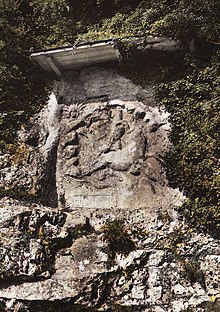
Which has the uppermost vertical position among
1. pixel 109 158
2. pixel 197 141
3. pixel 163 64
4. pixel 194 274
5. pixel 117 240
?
pixel 163 64

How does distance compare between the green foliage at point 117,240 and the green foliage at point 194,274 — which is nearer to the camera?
the green foliage at point 194,274

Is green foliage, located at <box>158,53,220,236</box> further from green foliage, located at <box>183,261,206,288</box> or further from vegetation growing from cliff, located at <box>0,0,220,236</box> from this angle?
green foliage, located at <box>183,261,206,288</box>

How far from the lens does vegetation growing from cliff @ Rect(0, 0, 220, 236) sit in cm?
691

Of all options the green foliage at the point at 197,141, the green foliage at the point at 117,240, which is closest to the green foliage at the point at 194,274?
the green foliage at the point at 197,141

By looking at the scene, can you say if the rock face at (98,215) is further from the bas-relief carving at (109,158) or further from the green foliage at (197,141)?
the green foliage at (197,141)

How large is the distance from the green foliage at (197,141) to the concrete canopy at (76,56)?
47.0 inches

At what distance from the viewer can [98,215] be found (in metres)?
7.20

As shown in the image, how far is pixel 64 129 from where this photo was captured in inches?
313

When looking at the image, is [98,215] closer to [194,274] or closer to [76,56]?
[194,274]

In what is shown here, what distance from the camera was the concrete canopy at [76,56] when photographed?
751 cm

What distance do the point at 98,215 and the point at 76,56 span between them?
2.98 metres

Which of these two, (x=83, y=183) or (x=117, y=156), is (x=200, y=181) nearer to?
(x=117, y=156)

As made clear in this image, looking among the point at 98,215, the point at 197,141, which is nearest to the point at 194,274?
the point at 98,215

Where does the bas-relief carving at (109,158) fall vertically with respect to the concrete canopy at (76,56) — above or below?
below
